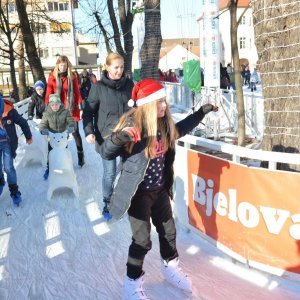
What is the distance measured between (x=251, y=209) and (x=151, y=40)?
6.64 meters

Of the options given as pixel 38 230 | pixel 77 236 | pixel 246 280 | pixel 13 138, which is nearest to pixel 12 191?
pixel 13 138

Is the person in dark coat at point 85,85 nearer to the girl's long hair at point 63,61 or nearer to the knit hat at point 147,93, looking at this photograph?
the girl's long hair at point 63,61

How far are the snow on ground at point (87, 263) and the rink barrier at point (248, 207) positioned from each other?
134 millimetres

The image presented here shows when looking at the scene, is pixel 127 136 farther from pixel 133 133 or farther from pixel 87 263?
pixel 87 263

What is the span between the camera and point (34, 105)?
7531mm

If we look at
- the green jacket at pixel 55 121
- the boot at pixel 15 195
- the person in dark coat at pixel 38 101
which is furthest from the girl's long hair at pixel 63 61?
the boot at pixel 15 195

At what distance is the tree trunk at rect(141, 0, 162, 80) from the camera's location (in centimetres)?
889

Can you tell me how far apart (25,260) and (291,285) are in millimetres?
2161

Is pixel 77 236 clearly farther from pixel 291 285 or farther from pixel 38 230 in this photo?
pixel 291 285

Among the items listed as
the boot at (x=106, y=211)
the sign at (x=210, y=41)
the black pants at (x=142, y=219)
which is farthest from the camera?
the sign at (x=210, y=41)

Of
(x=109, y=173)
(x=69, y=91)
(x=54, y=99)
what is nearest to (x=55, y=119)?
(x=54, y=99)

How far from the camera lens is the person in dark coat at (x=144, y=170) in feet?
8.82

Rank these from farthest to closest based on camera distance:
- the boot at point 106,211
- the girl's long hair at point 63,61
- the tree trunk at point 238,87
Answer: the tree trunk at point 238,87 < the girl's long hair at point 63,61 < the boot at point 106,211

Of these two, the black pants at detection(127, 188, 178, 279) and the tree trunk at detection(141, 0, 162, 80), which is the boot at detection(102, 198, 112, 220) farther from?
the tree trunk at detection(141, 0, 162, 80)
